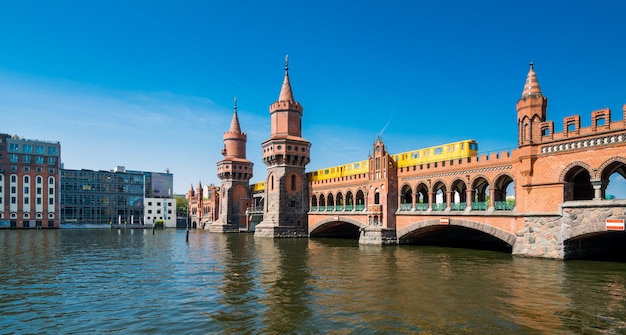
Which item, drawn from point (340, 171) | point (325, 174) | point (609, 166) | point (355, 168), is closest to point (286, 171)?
point (325, 174)

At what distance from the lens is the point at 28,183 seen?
4097 inches

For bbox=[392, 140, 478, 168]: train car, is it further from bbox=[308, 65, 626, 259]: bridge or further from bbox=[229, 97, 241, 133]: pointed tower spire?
bbox=[229, 97, 241, 133]: pointed tower spire

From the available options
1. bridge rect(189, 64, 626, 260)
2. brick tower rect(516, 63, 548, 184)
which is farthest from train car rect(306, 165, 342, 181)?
brick tower rect(516, 63, 548, 184)

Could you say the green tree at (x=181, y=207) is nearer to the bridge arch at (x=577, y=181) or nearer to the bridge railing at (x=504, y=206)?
the bridge railing at (x=504, y=206)

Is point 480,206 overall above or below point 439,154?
below

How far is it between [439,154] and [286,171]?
1053 inches

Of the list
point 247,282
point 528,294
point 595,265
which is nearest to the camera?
point 528,294

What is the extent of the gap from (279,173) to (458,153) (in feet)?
98.6

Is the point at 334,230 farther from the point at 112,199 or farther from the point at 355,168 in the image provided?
the point at 112,199

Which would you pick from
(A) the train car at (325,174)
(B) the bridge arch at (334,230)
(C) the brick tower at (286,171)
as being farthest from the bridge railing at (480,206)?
(C) the brick tower at (286,171)

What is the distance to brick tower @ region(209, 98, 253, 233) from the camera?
268 ft

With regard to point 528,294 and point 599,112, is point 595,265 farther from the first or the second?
point 528,294

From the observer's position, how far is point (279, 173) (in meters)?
65.1

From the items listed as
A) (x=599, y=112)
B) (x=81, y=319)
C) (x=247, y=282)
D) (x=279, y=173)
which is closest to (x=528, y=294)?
(x=247, y=282)
